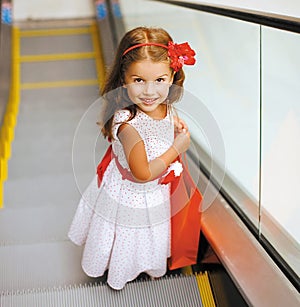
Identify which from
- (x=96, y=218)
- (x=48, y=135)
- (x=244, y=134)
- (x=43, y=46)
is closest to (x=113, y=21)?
(x=43, y=46)

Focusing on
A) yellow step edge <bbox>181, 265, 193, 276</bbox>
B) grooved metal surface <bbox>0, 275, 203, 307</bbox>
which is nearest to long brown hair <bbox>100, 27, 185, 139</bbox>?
grooved metal surface <bbox>0, 275, 203, 307</bbox>

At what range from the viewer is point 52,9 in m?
8.06

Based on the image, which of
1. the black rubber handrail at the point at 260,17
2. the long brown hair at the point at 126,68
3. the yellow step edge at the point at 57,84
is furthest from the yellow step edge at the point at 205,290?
the yellow step edge at the point at 57,84

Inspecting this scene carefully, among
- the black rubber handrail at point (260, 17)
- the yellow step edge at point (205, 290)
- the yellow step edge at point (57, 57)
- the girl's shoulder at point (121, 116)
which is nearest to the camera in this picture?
the black rubber handrail at point (260, 17)

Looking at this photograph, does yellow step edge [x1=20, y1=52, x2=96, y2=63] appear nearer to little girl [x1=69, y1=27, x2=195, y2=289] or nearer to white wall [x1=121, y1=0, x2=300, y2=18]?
white wall [x1=121, y1=0, x2=300, y2=18]

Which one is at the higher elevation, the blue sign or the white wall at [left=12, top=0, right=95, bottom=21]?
the blue sign

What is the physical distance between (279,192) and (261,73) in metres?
0.56

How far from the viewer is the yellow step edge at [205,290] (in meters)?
2.52

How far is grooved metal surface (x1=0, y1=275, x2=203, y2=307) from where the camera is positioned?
2496 mm

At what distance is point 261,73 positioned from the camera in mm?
2725

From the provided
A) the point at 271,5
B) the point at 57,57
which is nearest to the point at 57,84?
the point at 57,57

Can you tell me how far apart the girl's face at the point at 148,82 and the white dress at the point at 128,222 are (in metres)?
0.12

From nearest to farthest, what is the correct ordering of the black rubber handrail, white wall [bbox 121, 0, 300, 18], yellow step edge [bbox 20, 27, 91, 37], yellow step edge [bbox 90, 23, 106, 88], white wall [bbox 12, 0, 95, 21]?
A: 1. the black rubber handrail
2. white wall [bbox 121, 0, 300, 18]
3. yellow step edge [bbox 90, 23, 106, 88]
4. yellow step edge [bbox 20, 27, 91, 37]
5. white wall [bbox 12, 0, 95, 21]

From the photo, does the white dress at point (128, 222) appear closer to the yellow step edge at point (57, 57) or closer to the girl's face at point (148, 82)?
the girl's face at point (148, 82)
